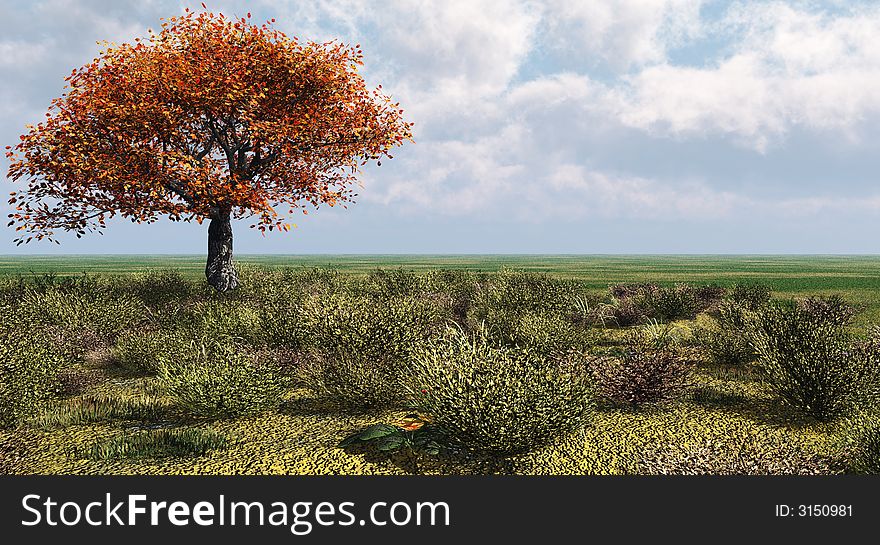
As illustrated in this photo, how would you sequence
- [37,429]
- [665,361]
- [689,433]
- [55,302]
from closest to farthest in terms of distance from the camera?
[689,433]
[37,429]
[665,361]
[55,302]

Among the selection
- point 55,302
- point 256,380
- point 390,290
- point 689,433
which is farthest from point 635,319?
point 55,302

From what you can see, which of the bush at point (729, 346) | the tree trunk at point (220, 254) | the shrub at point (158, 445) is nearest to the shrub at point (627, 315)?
the bush at point (729, 346)

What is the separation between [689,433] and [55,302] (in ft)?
47.6

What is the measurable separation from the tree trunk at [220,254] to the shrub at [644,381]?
1422cm

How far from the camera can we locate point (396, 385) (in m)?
7.44

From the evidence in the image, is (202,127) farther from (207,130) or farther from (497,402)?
(497,402)

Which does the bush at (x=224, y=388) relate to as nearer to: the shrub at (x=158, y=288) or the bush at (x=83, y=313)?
the bush at (x=83, y=313)

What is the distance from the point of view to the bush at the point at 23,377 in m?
6.74

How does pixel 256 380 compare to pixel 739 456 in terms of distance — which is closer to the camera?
pixel 739 456

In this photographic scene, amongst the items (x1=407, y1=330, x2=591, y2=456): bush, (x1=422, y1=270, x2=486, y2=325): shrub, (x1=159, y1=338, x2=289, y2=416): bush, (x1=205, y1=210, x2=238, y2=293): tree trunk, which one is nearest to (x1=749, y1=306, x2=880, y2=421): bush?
(x1=407, y1=330, x2=591, y2=456): bush

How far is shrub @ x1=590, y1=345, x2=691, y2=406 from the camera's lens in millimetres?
7203

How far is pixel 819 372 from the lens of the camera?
A: 691cm

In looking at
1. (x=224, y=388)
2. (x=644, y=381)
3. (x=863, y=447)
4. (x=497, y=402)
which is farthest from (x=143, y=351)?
(x=863, y=447)

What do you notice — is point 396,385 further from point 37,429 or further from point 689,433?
point 37,429
